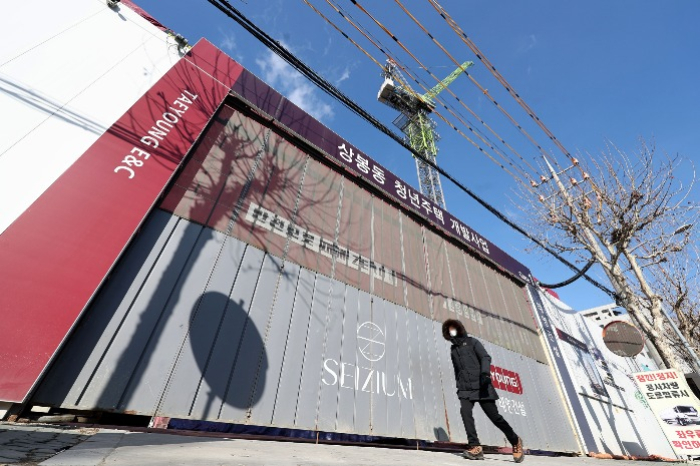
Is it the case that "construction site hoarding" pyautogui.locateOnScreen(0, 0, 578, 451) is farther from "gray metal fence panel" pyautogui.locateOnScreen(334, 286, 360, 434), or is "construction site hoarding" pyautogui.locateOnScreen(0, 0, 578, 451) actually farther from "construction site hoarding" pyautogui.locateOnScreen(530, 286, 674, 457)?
"construction site hoarding" pyautogui.locateOnScreen(530, 286, 674, 457)

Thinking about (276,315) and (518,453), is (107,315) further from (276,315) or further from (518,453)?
(518,453)

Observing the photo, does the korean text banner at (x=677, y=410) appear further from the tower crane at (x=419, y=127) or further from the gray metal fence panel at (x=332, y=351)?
the tower crane at (x=419, y=127)

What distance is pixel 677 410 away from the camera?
504cm

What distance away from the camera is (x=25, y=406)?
246 cm

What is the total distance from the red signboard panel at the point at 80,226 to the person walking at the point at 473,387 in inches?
167

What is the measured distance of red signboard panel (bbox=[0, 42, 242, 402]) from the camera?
2.53 metres

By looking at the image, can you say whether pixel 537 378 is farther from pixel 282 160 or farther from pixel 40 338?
pixel 40 338

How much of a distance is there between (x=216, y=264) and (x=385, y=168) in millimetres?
5533

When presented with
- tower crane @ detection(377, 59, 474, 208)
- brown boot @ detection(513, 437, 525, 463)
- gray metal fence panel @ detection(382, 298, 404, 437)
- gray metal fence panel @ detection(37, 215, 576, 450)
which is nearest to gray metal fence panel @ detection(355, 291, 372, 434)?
gray metal fence panel @ detection(37, 215, 576, 450)

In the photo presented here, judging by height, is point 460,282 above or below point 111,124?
above

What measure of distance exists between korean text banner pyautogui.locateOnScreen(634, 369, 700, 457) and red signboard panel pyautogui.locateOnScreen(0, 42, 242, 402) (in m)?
8.93

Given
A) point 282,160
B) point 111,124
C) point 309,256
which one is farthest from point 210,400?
point 282,160

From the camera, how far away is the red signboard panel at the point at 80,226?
253 centimetres

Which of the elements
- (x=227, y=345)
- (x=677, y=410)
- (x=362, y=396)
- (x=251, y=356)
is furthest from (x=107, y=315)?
(x=677, y=410)
